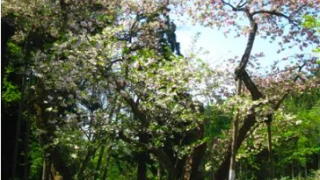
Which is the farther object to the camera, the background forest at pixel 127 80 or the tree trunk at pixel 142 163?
the tree trunk at pixel 142 163

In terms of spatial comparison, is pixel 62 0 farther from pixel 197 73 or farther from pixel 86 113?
pixel 197 73

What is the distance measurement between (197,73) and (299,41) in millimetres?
3563

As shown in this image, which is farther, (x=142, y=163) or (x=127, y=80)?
(x=142, y=163)

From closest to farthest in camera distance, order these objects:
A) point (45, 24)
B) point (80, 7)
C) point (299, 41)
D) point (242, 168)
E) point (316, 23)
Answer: point (316, 23) → point (45, 24) → point (80, 7) → point (299, 41) → point (242, 168)

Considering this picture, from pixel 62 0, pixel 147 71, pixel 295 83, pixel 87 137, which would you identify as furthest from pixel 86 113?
pixel 295 83

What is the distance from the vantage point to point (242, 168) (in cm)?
3672

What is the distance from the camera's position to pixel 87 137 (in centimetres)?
1243

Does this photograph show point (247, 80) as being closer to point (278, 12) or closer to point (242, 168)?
point (278, 12)

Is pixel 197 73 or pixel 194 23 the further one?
pixel 194 23

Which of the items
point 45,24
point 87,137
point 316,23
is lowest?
point 87,137

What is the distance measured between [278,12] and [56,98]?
6821 millimetres

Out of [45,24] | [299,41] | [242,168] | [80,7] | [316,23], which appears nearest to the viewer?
[316,23]

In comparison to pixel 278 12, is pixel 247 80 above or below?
below

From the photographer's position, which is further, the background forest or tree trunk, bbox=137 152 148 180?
tree trunk, bbox=137 152 148 180
